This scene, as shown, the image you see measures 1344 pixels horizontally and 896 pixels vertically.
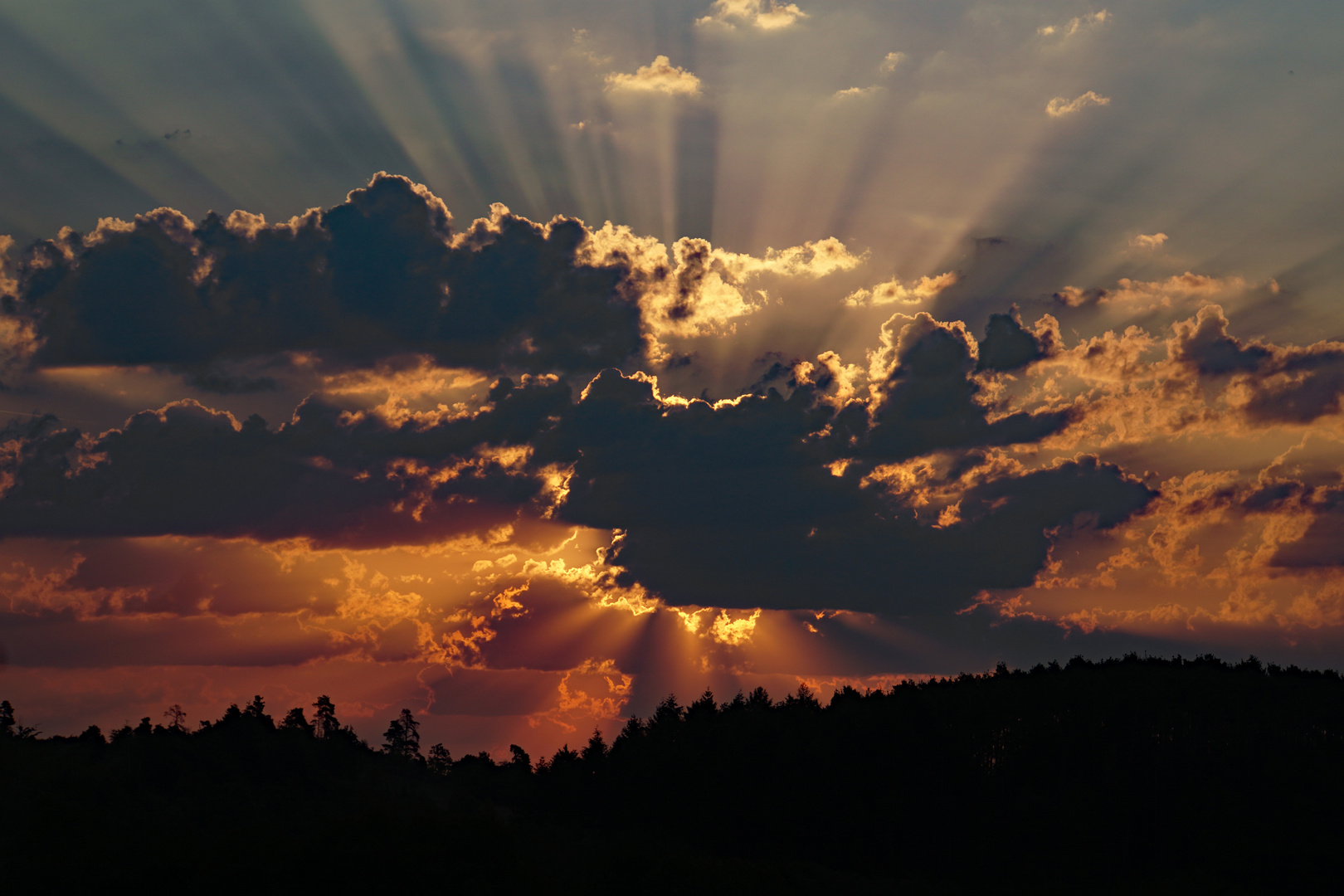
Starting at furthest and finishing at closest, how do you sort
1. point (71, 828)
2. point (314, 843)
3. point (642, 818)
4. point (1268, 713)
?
point (642, 818) < point (1268, 713) < point (71, 828) < point (314, 843)

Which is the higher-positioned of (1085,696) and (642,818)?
(1085,696)

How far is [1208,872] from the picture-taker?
493 feet

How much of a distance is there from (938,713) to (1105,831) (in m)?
35.3

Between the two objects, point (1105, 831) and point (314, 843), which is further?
point (1105, 831)

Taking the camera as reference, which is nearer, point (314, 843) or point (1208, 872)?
point (314, 843)

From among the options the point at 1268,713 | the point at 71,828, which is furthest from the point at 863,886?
the point at 71,828

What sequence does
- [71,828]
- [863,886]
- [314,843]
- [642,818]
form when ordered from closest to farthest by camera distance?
[314,843] → [71,828] → [863,886] → [642,818]

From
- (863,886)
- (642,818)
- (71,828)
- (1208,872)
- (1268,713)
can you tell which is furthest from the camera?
(642,818)

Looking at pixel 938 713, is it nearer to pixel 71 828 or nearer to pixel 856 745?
pixel 856 745

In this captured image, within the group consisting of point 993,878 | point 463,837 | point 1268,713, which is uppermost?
point 1268,713

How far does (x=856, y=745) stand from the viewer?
190750 millimetres

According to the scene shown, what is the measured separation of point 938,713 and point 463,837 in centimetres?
10064

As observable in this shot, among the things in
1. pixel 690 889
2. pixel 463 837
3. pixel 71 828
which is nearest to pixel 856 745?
pixel 690 889

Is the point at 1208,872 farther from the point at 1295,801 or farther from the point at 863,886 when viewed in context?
the point at 863,886
